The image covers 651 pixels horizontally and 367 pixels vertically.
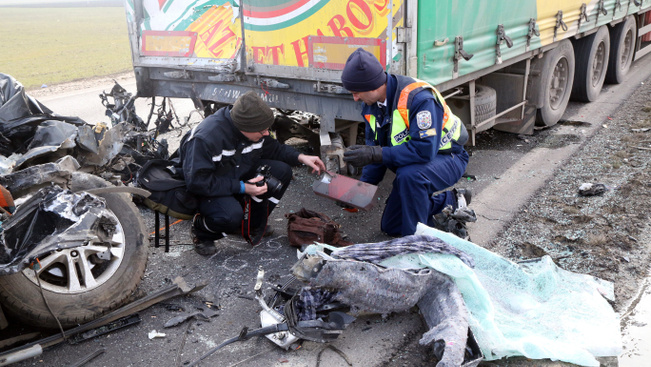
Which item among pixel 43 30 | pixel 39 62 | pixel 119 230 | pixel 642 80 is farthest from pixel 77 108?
pixel 43 30

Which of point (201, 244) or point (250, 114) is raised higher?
point (250, 114)

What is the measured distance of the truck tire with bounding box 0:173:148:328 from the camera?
8.62 ft

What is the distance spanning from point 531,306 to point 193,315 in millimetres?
1945

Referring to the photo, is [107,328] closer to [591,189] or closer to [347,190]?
[347,190]

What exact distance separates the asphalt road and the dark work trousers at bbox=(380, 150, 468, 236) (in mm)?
237

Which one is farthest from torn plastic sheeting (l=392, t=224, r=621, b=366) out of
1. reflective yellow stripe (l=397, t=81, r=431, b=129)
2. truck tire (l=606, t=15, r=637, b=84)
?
truck tire (l=606, t=15, r=637, b=84)

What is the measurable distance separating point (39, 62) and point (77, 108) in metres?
8.75

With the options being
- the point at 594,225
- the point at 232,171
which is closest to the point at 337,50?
the point at 232,171

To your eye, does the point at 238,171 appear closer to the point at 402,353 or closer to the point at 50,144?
the point at 50,144

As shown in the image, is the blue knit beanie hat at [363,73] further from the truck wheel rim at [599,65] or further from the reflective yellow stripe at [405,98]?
the truck wheel rim at [599,65]

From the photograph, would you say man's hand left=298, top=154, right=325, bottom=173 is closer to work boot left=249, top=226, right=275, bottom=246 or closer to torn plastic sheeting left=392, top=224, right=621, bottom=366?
work boot left=249, top=226, right=275, bottom=246

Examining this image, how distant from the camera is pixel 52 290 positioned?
2711mm

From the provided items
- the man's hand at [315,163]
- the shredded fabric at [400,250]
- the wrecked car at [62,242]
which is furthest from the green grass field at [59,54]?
the shredded fabric at [400,250]

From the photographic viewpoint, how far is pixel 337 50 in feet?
13.4
